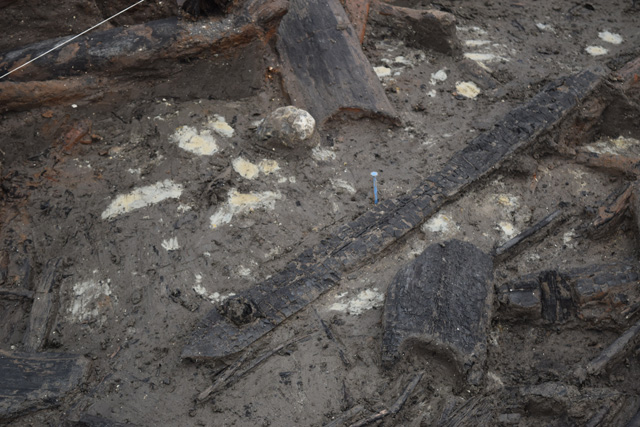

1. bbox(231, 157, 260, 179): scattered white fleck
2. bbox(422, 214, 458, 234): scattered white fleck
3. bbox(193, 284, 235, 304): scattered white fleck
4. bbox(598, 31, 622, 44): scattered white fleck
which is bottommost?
bbox(422, 214, 458, 234): scattered white fleck

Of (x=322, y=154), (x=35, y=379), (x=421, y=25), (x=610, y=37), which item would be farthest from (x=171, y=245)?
(x=610, y=37)

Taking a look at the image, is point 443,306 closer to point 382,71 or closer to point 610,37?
point 382,71

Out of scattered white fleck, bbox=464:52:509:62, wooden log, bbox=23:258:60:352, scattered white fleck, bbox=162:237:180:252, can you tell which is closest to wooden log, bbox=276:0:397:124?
scattered white fleck, bbox=464:52:509:62

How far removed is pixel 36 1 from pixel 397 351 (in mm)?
3803

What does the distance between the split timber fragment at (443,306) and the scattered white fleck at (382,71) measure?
229 cm

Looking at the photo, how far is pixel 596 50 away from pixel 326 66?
2965 millimetres

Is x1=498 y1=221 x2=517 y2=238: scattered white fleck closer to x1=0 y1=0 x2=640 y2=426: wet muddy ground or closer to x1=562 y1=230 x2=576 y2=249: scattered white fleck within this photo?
x1=0 y1=0 x2=640 y2=426: wet muddy ground

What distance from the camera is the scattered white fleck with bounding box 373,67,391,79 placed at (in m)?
5.56

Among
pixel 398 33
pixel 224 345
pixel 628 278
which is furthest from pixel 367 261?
pixel 398 33

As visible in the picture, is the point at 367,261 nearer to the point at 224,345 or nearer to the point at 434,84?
the point at 224,345

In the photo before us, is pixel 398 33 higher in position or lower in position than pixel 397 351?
higher

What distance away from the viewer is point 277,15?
4.96m

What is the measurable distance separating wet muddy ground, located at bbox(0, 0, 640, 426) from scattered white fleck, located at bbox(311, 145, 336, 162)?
0.06 feet

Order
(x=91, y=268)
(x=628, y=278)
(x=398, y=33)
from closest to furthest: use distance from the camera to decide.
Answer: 1. (x=628, y=278)
2. (x=91, y=268)
3. (x=398, y=33)
